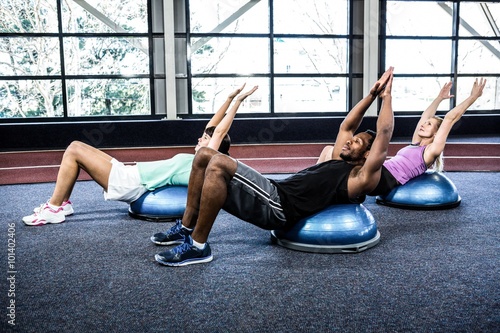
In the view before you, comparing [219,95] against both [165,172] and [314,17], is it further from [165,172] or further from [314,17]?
[165,172]

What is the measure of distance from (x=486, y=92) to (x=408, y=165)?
232 inches

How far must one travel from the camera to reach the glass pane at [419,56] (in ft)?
27.3

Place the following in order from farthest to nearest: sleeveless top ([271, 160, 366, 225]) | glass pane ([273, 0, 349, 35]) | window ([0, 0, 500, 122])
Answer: glass pane ([273, 0, 349, 35]) → window ([0, 0, 500, 122]) → sleeveless top ([271, 160, 366, 225])

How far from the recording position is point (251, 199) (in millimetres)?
2652

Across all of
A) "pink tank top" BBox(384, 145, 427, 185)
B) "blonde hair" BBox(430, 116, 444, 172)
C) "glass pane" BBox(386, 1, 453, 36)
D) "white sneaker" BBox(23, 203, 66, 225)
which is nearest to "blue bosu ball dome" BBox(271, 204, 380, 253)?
"pink tank top" BBox(384, 145, 427, 185)

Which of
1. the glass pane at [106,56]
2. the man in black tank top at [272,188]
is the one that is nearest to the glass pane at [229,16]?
the glass pane at [106,56]

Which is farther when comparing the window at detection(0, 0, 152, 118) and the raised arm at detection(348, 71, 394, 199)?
the window at detection(0, 0, 152, 118)

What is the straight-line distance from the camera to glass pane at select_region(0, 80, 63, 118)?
285 inches

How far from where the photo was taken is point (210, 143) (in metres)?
3.37

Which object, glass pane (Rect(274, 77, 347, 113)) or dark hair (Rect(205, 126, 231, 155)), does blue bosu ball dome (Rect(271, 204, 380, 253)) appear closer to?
dark hair (Rect(205, 126, 231, 155))

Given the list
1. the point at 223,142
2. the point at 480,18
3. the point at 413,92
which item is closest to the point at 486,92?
the point at 480,18

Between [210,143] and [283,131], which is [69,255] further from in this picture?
[283,131]

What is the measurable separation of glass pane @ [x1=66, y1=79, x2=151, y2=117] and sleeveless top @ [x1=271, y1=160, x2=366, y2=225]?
5.32 metres

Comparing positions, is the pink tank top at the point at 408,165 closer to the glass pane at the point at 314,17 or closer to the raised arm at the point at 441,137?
the raised arm at the point at 441,137
